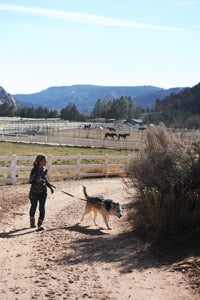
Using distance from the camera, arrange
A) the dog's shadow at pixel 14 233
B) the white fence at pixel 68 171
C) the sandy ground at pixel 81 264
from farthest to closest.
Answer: the white fence at pixel 68 171 < the dog's shadow at pixel 14 233 < the sandy ground at pixel 81 264

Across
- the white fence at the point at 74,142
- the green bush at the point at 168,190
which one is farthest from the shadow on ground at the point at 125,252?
the white fence at the point at 74,142

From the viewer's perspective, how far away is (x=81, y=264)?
8.52m

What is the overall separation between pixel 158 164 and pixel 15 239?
3.52m

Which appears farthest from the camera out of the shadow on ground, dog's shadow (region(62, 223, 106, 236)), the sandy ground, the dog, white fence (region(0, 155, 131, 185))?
white fence (region(0, 155, 131, 185))

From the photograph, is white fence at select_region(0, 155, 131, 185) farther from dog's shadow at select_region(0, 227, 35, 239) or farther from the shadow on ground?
the shadow on ground

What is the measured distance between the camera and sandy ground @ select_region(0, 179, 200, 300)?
7152 millimetres

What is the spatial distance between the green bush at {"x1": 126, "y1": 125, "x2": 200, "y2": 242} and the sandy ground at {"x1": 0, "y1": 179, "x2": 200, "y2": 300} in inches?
20.8

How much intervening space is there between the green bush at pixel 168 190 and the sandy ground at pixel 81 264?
1.73ft

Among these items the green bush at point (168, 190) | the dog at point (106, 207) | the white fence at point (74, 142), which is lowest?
the white fence at point (74, 142)

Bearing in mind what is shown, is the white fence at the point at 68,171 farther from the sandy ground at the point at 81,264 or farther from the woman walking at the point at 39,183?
the woman walking at the point at 39,183

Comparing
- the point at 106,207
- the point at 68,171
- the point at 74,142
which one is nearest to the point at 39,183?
the point at 106,207

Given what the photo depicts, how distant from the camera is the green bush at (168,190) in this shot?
9695 millimetres

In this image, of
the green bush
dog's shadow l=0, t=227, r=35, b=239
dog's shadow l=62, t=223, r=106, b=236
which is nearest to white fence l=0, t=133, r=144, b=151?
the green bush

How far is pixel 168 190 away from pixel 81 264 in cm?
295
